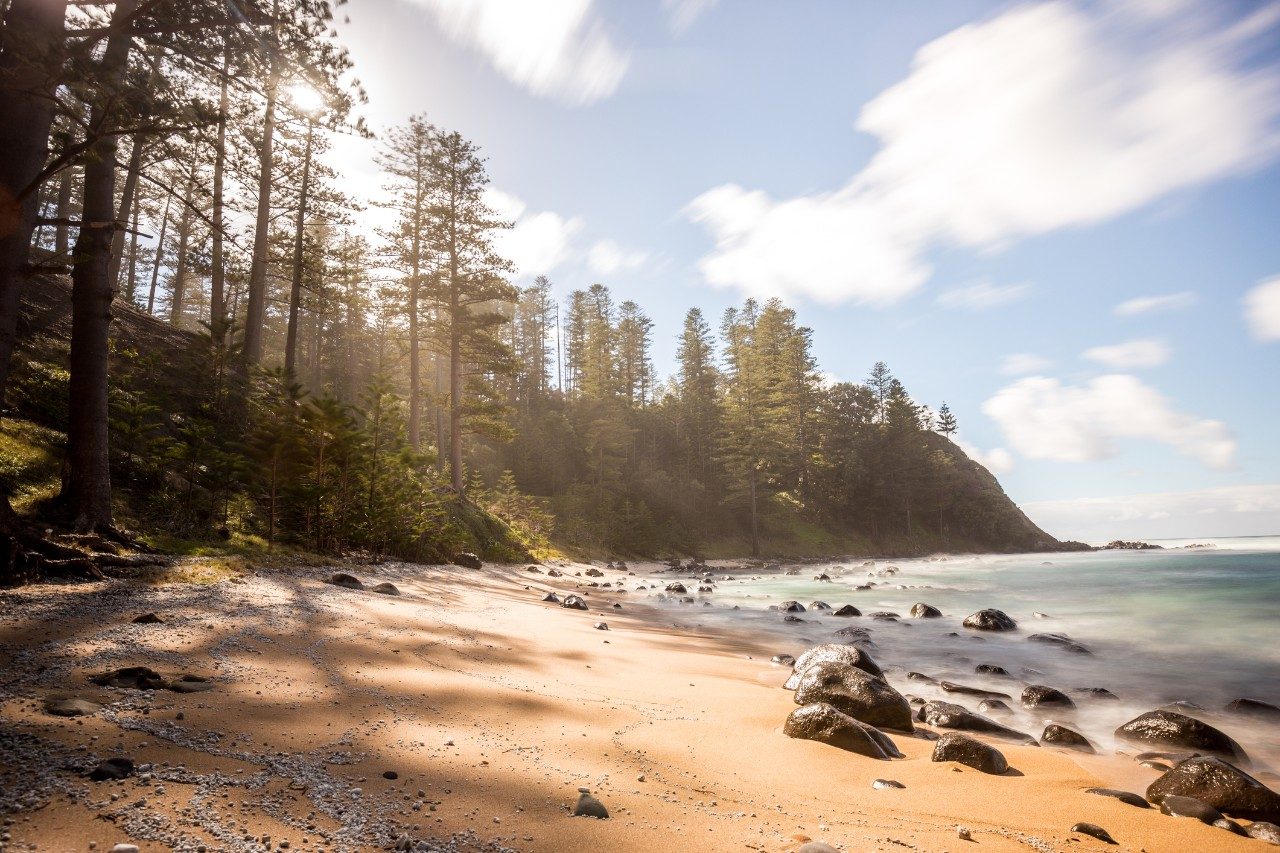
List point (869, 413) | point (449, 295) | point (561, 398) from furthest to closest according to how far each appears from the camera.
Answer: point (869, 413) < point (561, 398) < point (449, 295)

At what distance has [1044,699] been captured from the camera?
21.6 feet

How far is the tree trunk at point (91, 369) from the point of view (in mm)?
7199

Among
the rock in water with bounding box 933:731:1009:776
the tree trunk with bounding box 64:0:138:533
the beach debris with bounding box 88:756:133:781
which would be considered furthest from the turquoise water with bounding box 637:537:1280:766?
the tree trunk with bounding box 64:0:138:533

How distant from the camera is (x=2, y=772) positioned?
1.98 m

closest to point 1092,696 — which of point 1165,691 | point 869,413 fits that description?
point 1165,691

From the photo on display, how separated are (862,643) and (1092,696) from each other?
10.6ft

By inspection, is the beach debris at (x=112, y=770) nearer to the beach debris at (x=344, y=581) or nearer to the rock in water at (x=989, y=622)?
the beach debris at (x=344, y=581)

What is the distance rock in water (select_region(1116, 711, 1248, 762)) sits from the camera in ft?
17.0

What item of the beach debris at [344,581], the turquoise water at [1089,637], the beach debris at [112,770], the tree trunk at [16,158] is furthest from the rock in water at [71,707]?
the turquoise water at [1089,637]

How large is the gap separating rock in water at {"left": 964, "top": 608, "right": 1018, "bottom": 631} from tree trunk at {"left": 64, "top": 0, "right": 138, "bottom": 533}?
50.0 ft

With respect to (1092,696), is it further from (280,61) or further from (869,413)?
(869,413)

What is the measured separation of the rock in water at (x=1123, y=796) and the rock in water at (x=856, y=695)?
144 centimetres

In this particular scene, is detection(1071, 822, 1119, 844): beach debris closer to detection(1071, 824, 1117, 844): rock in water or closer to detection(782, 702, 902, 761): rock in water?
detection(1071, 824, 1117, 844): rock in water

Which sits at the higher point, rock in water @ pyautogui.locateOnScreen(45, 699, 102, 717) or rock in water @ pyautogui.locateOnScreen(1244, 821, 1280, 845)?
rock in water @ pyautogui.locateOnScreen(45, 699, 102, 717)
